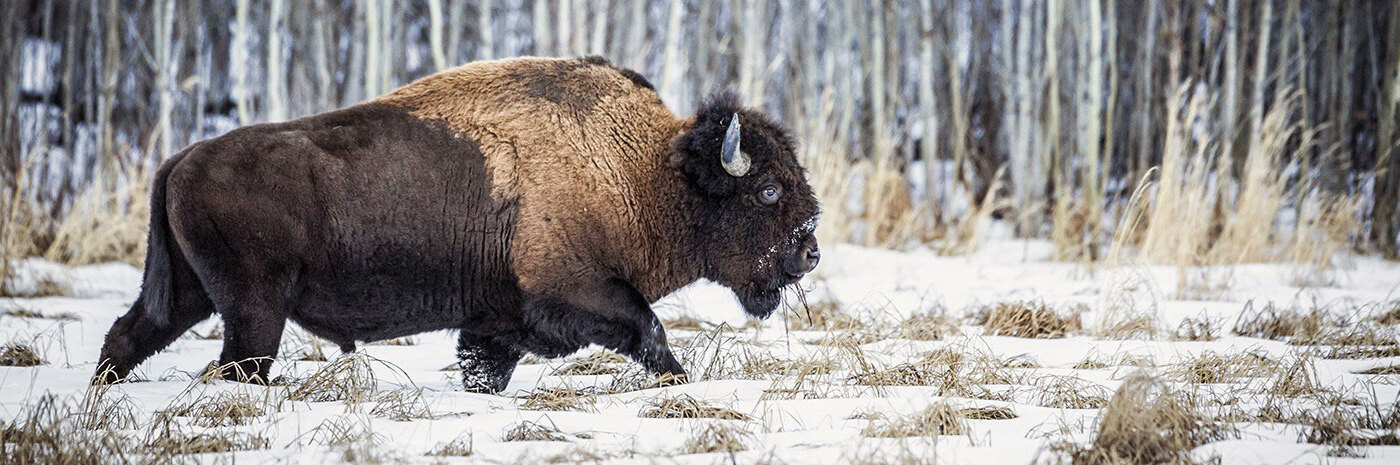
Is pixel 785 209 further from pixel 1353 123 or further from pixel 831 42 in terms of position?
pixel 1353 123

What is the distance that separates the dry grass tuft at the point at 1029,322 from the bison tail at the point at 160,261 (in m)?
3.99

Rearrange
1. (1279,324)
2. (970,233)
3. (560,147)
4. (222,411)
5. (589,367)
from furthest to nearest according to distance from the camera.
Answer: (970,233)
(1279,324)
(589,367)
(560,147)
(222,411)

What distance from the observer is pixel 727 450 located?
10.6 ft

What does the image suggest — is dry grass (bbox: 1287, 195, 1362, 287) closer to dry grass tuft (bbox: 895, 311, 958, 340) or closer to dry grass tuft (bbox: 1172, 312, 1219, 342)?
dry grass tuft (bbox: 1172, 312, 1219, 342)

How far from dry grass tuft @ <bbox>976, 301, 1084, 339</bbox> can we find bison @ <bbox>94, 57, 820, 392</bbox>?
5.20 ft

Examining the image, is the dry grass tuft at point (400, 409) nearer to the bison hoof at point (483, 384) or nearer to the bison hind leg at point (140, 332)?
the bison hoof at point (483, 384)

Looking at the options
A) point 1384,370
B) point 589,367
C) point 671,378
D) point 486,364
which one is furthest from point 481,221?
point 1384,370

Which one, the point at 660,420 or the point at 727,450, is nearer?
the point at 727,450

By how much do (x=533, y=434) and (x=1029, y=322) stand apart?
3.58m

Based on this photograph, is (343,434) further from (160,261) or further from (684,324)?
(684,324)

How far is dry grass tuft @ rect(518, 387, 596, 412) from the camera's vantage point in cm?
405

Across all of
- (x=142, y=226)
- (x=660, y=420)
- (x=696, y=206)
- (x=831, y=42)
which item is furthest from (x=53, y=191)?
(x=660, y=420)

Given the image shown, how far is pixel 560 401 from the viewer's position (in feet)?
13.3

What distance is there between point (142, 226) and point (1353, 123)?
12380 mm
